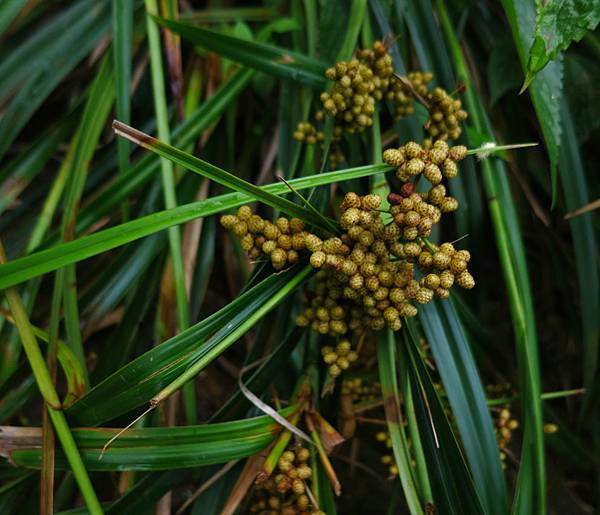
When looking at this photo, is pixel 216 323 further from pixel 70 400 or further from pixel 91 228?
pixel 91 228

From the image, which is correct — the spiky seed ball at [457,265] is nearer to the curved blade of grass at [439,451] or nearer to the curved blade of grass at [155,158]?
the curved blade of grass at [439,451]

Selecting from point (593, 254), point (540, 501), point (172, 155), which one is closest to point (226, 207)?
point (172, 155)

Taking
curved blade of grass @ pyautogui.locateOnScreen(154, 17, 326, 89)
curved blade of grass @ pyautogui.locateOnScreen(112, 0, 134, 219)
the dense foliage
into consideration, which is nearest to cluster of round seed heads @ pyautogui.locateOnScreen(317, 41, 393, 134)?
the dense foliage

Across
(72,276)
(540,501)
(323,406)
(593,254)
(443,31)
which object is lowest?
(540,501)

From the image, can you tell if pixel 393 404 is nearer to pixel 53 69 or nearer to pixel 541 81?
pixel 541 81

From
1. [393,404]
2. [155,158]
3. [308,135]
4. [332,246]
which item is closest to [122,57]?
[155,158]

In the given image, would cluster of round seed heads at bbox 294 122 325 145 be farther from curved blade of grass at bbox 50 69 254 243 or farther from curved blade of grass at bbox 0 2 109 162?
curved blade of grass at bbox 0 2 109 162
